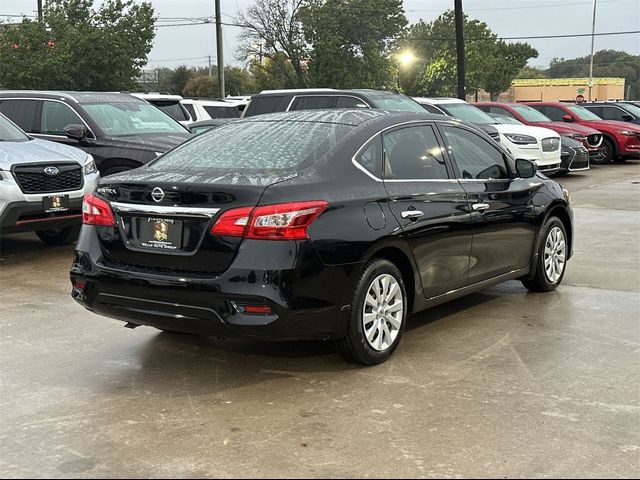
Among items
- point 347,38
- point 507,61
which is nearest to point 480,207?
point 347,38

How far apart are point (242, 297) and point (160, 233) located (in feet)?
2.20

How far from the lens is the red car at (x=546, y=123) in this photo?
19.6m

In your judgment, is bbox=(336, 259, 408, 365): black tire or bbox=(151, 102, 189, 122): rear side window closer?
bbox=(336, 259, 408, 365): black tire

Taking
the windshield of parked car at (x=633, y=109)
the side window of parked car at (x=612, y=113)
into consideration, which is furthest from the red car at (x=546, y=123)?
the windshield of parked car at (x=633, y=109)

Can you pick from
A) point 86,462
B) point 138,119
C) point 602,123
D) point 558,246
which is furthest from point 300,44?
point 86,462

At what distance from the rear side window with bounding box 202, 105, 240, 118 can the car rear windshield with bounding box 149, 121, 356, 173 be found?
12.9 m

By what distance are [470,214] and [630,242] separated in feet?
15.4

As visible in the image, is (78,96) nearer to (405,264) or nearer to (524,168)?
(524,168)

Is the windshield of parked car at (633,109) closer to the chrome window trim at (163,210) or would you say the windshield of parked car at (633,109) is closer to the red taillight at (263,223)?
the red taillight at (263,223)

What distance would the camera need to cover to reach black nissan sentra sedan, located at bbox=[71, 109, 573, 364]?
4375mm

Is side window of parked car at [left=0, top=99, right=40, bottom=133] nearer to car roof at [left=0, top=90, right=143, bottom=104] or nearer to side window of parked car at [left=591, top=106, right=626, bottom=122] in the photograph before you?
car roof at [left=0, top=90, right=143, bottom=104]

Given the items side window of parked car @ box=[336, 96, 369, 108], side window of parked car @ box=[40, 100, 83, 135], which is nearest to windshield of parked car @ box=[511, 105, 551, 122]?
side window of parked car @ box=[336, 96, 369, 108]

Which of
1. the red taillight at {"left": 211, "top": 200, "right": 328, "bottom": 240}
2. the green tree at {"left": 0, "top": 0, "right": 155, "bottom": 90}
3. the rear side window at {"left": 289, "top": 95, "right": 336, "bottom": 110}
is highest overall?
the green tree at {"left": 0, "top": 0, "right": 155, "bottom": 90}

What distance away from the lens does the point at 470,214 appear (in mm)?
5758
